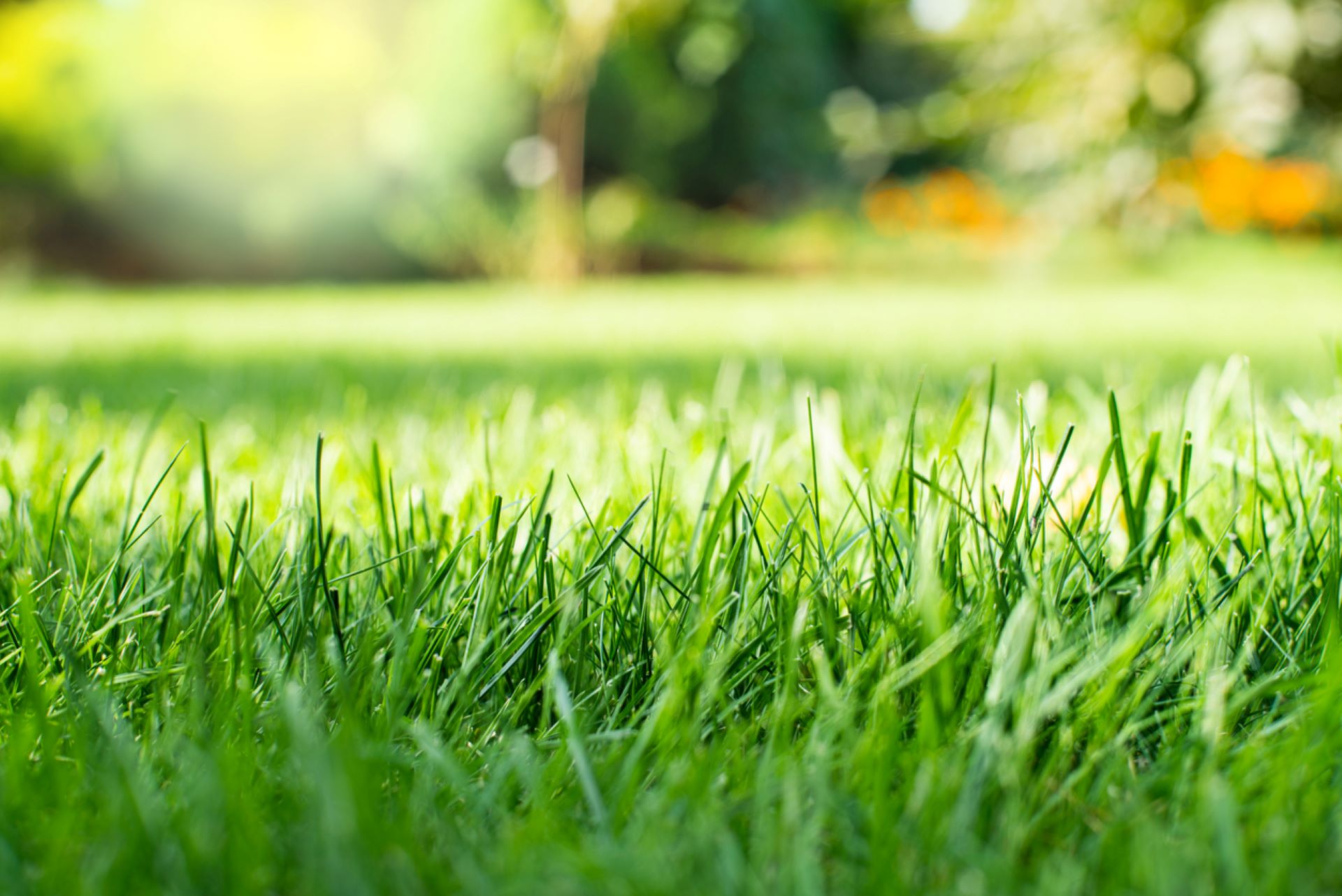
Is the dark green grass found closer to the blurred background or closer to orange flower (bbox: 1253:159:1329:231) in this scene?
the blurred background

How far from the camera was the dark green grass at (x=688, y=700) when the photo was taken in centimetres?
43

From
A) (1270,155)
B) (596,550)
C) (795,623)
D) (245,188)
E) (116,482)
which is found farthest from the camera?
(1270,155)

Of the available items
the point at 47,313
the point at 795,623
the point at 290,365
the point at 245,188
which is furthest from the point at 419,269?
the point at 795,623

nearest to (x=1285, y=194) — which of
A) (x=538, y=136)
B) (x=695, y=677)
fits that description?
(x=538, y=136)

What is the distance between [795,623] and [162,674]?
0.37 metres

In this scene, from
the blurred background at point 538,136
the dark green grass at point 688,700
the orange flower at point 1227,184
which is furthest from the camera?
the orange flower at point 1227,184

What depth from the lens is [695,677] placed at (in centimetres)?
60

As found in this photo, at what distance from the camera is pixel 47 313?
5.27m

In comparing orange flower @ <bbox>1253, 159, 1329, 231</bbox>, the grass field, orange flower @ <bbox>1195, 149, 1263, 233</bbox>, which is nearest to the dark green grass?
the grass field

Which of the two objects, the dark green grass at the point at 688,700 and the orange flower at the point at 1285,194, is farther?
the orange flower at the point at 1285,194

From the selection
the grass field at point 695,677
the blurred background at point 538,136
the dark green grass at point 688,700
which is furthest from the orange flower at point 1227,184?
the dark green grass at point 688,700

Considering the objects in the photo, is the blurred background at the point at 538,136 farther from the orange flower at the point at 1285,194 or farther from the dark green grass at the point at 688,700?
the dark green grass at the point at 688,700

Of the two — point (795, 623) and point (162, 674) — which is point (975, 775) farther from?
point (162, 674)

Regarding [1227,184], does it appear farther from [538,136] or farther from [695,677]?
[695,677]
